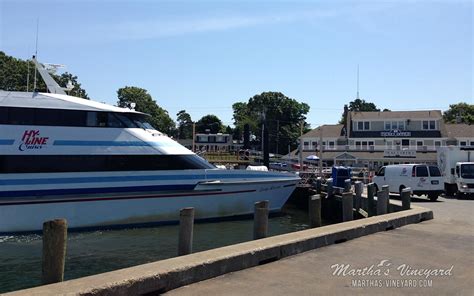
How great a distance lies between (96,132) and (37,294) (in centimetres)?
1105

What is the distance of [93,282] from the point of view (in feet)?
17.2

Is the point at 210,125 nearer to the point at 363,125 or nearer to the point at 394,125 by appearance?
the point at 363,125

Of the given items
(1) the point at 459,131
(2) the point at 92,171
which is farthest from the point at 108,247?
(1) the point at 459,131

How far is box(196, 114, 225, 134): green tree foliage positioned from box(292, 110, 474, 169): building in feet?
170

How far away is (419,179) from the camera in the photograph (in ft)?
68.2

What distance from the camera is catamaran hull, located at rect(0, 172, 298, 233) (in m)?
14.1

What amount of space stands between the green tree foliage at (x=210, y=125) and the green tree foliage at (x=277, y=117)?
19.8 feet

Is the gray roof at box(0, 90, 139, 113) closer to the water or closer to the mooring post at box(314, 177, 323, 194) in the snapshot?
the water

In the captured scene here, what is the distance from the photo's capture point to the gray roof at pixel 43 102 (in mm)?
14461

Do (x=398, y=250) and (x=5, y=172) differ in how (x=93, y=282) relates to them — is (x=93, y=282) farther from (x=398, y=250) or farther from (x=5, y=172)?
(x=5, y=172)

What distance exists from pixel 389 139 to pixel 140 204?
46.1m

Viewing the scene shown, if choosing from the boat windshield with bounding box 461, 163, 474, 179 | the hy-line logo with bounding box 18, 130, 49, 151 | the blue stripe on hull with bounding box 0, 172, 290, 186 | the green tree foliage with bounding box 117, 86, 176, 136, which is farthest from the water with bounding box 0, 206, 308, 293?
the green tree foliage with bounding box 117, 86, 176, 136

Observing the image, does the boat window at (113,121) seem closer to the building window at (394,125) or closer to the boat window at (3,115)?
the boat window at (3,115)

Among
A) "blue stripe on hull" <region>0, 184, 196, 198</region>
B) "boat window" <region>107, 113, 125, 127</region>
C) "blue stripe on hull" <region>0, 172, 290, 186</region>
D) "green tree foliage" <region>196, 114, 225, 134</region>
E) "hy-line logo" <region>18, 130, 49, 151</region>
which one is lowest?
"blue stripe on hull" <region>0, 184, 196, 198</region>
